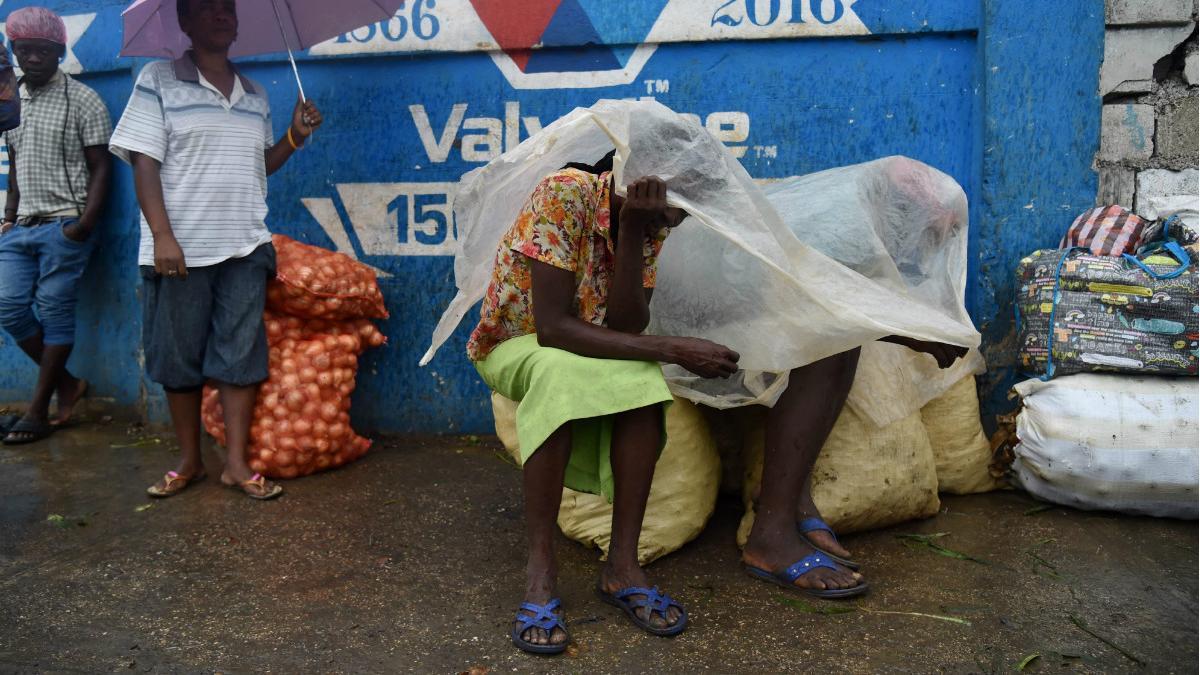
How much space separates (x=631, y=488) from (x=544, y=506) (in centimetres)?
22

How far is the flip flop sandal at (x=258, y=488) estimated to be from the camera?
3426 mm

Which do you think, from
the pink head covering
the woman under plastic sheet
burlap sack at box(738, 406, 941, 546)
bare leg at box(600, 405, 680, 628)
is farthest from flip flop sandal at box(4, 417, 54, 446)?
burlap sack at box(738, 406, 941, 546)

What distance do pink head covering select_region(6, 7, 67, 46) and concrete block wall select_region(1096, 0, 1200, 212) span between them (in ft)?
13.3

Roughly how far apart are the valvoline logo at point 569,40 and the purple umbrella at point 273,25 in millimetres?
451

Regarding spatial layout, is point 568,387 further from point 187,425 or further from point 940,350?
point 187,425

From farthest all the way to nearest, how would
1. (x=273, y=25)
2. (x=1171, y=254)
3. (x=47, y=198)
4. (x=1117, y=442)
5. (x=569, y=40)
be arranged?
(x=47, y=198) → (x=569, y=40) → (x=273, y=25) → (x=1171, y=254) → (x=1117, y=442)

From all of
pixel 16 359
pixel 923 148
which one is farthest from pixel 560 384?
pixel 16 359

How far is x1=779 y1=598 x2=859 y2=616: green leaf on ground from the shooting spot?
248cm

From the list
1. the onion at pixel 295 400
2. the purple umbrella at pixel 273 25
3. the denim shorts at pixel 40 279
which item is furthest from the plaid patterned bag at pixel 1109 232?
the denim shorts at pixel 40 279

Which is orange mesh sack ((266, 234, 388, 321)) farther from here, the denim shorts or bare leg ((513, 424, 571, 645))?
bare leg ((513, 424, 571, 645))

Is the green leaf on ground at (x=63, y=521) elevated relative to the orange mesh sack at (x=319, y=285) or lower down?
lower down

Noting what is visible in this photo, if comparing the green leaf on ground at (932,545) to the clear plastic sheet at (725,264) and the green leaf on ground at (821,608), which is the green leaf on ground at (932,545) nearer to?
the green leaf on ground at (821,608)

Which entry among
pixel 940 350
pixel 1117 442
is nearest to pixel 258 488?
pixel 940 350

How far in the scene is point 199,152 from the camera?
3383 mm
